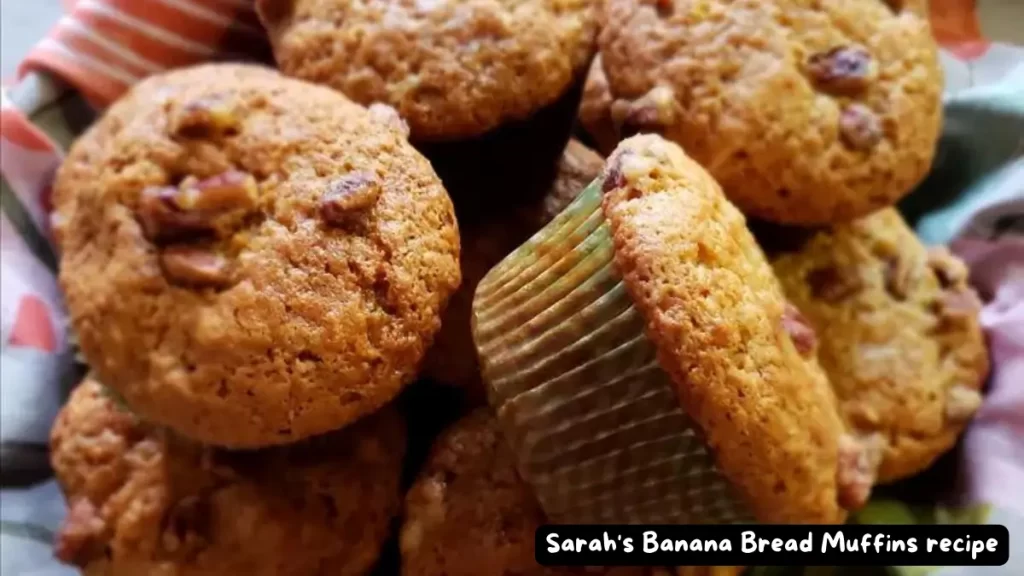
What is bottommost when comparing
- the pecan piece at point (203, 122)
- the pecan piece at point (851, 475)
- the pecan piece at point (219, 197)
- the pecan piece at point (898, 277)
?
the pecan piece at point (898, 277)

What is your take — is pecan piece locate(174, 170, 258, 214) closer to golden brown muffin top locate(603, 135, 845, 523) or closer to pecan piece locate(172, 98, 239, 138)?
pecan piece locate(172, 98, 239, 138)

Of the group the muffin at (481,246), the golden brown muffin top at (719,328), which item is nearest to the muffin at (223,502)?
the muffin at (481,246)

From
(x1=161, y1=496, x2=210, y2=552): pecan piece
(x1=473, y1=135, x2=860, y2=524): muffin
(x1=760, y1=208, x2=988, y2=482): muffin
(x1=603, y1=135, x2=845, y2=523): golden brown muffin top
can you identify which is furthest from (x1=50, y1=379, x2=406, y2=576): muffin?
(x1=760, y1=208, x2=988, y2=482): muffin

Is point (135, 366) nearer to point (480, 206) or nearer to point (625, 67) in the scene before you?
point (480, 206)

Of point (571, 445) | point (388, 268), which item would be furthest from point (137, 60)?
point (571, 445)

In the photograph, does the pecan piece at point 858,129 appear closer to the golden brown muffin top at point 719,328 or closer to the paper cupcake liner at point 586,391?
the golden brown muffin top at point 719,328

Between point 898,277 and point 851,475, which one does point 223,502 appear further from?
point 898,277
